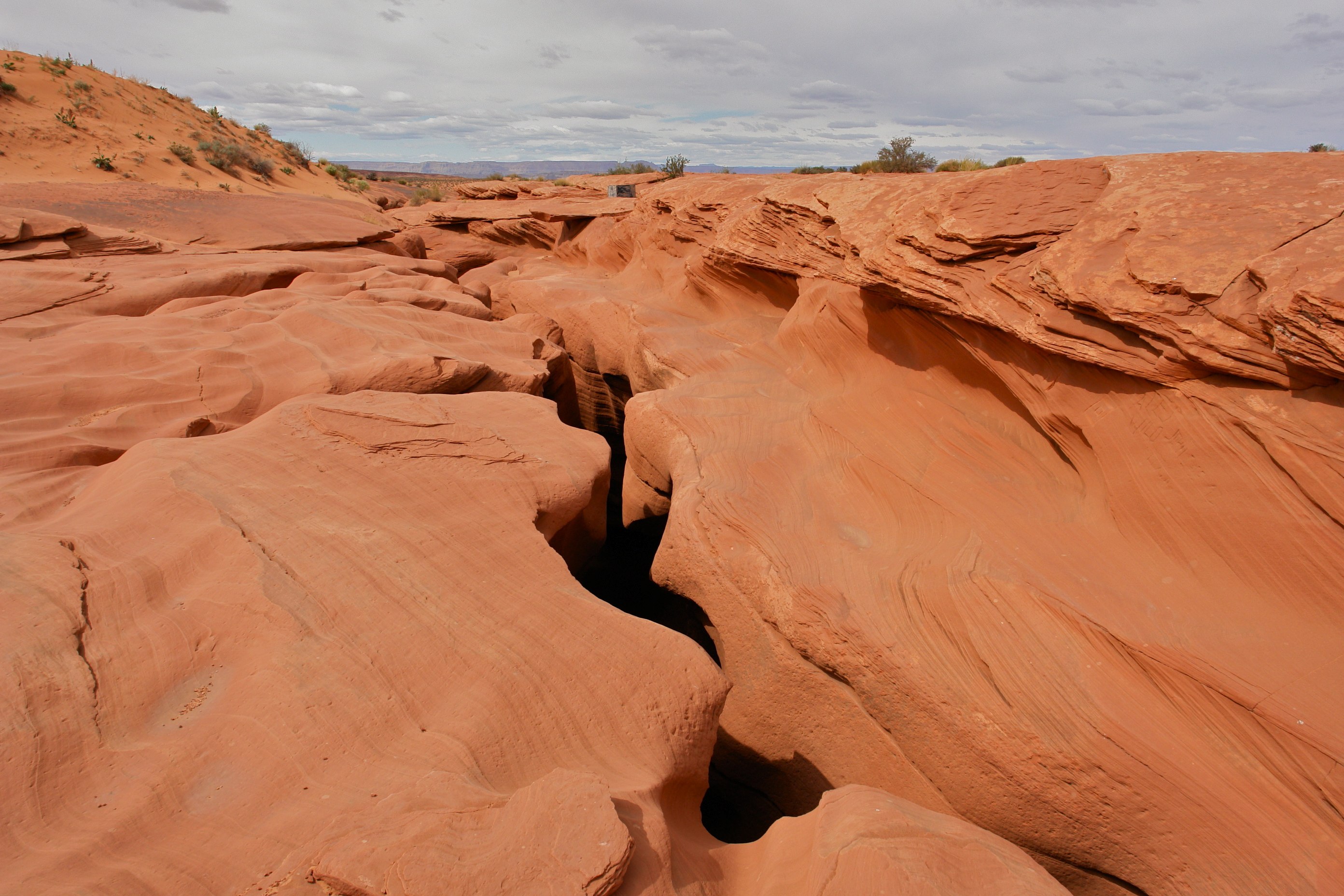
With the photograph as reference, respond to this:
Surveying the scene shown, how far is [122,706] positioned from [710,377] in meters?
4.52

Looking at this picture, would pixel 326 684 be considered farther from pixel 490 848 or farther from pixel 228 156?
pixel 228 156

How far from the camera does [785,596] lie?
370cm

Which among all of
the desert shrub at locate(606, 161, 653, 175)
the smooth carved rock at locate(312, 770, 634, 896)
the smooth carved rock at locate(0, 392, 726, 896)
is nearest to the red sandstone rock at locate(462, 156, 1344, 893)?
the smooth carved rock at locate(0, 392, 726, 896)

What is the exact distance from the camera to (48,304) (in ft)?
20.9

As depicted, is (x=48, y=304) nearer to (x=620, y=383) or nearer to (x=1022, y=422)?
(x=620, y=383)

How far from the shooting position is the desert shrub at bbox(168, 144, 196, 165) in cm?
2020

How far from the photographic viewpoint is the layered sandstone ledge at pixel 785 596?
2256mm

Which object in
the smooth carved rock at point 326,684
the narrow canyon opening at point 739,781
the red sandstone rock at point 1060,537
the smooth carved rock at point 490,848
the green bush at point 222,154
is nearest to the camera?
the smooth carved rock at point 490,848

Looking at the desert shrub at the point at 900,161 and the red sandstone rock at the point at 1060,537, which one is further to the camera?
the desert shrub at the point at 900,161

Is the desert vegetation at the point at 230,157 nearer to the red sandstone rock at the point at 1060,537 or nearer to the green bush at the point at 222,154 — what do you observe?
the green bush at the point at 222,154

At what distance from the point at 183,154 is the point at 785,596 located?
78.9 ft

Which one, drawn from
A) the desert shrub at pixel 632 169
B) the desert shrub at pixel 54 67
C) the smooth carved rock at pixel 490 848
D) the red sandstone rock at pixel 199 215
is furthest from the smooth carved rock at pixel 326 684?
the desert shrub at pixel 54 67

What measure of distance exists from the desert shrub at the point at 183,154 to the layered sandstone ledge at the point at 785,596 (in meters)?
18.9

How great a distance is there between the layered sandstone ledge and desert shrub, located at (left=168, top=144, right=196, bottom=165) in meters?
18.9
